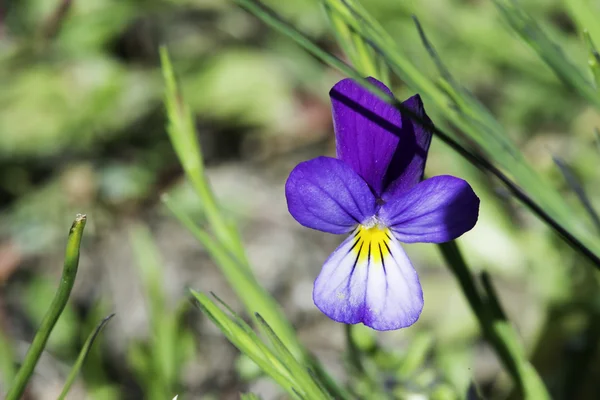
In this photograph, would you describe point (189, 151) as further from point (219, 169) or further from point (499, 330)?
point (219, 169)

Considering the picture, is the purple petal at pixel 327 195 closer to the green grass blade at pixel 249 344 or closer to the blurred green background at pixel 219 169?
the green grass blade at pixel 249 344

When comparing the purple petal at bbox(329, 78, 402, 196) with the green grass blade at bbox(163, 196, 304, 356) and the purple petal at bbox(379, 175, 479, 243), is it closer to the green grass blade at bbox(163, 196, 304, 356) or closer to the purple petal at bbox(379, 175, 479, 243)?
the purple petal at bbox(379, 175, 479, 243)

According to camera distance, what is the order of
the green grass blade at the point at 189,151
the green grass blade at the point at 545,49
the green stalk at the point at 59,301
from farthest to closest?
the green grass blade at the point at 189,151
the green grass blade at the point at 545,49
the green stalk at the point at 59,301

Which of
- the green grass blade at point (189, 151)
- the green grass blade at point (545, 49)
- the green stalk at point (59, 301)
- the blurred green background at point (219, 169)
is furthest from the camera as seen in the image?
the blurred green background at point (219, 169)

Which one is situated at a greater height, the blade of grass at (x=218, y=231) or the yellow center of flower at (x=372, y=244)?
the yellow center of flower at (x=372, y=244)

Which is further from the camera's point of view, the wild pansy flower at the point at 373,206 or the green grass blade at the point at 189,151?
the green grass blade at the point at 189,151

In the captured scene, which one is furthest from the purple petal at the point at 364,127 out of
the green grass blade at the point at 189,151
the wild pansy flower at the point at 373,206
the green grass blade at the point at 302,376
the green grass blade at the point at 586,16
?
the green grass blade at the point at 586,16

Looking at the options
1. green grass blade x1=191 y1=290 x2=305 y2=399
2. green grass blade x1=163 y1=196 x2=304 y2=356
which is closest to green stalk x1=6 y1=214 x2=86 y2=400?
green grass blade x1=191 y1=290 x2=305 y2=399

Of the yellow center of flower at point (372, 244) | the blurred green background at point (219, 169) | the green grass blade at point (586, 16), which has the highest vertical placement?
the green grass blade at point (586, 16)
